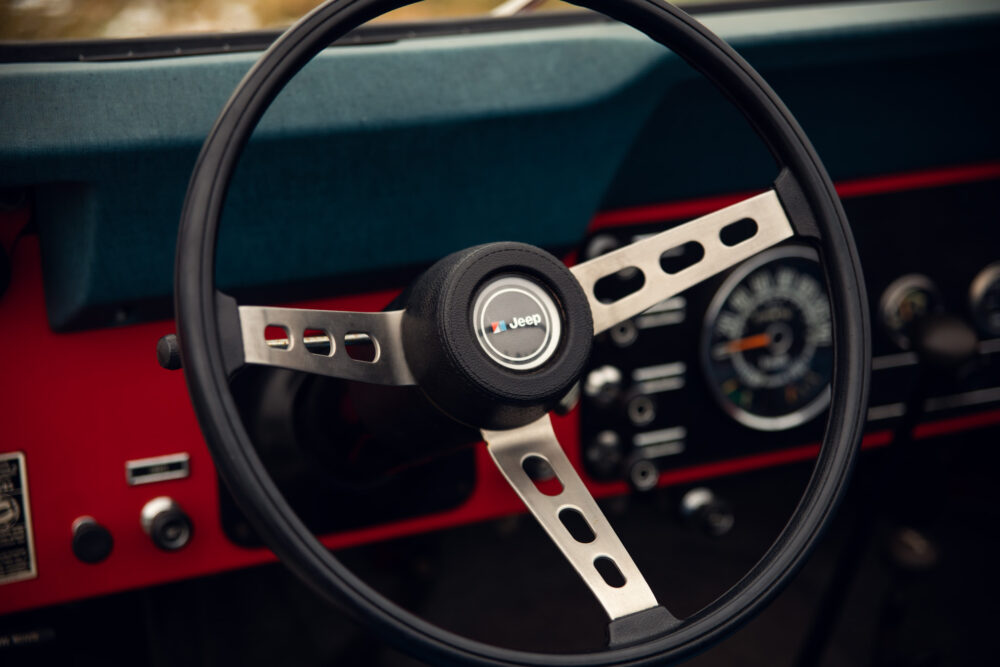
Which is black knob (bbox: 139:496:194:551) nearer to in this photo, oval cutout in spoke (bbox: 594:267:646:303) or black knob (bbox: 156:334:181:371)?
black knob (bbox: 156:334:181:371)

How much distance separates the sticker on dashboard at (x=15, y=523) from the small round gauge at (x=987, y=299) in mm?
1618

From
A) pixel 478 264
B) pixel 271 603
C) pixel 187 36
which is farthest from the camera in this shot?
pixel 271 603

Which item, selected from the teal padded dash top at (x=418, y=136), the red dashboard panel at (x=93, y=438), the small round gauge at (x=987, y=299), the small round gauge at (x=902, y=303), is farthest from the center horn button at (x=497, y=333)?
the small round gauge at (x=987, y=299)

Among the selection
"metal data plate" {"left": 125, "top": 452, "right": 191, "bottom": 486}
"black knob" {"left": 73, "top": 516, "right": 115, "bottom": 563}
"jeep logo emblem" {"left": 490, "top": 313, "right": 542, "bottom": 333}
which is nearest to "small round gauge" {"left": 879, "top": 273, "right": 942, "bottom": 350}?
"jeep logo emblem" {"left": 490, "top": 313, "right": 542, "bottom": 333}

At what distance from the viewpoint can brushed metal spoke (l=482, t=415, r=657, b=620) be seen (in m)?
0.85

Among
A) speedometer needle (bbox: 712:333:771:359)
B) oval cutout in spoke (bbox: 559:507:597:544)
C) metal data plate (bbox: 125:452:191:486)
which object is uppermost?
speedometer needle (bbox: 712:333:771:359)

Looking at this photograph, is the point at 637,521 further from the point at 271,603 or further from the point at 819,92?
the point at 819,92

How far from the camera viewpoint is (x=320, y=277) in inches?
49.2

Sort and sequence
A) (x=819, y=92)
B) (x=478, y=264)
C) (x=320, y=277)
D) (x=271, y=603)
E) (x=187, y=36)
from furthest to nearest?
(x=271, y=603) → (x=819, y=92) → (x=320, y=277) → (x=187, y=36) → (x=478, y=264)

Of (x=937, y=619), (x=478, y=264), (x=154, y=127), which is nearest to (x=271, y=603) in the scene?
(x=154, y=127)

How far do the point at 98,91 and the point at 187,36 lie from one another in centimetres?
16

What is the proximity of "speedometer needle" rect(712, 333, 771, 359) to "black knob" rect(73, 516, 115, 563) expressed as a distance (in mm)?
967

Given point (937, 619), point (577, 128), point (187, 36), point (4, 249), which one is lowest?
point (937, 619)

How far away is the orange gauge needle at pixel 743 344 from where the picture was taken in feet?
4.94
